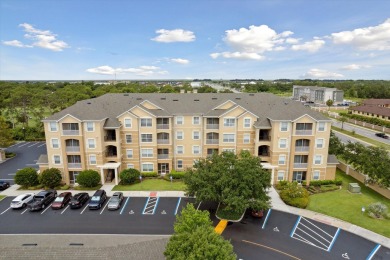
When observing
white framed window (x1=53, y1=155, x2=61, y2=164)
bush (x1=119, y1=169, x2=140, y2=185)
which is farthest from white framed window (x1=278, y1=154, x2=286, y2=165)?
white framed window (x1=53, y1=155, x2=61, y2=164)

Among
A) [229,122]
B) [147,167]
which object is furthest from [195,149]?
[147,167]

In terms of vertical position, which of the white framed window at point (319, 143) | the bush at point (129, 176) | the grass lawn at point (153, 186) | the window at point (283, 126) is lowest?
the grass lawn at point (153, 186)

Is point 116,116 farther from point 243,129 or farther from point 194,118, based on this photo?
point 243,129

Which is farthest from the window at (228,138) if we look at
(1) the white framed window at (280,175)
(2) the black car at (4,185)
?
(2) the black car at (4,185)

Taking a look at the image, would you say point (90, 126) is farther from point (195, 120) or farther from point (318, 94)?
point (318, 94)

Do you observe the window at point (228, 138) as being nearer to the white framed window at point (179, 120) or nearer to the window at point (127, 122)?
the white framed window at point (179, 120)

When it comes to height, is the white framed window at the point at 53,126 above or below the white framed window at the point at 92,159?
above
